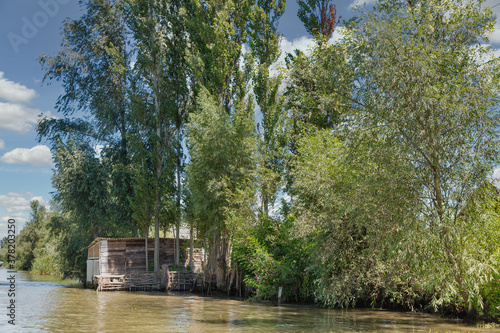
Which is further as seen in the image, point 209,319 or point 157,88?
point 157,88

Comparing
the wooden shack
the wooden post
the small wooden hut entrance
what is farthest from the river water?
the wooden shack

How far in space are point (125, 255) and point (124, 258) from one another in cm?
18

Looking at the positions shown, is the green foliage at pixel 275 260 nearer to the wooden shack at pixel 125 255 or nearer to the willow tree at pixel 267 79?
the willow tree at pixel 267 79

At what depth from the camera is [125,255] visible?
2727 cm

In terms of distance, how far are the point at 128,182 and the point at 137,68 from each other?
7576 millimetres

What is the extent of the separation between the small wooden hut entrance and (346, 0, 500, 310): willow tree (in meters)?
18.0

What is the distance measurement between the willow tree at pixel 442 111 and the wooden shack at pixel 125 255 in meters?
18.5

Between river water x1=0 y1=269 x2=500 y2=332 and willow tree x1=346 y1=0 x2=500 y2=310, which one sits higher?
willow tree x1=346 y1=0 x2=500 y2=310

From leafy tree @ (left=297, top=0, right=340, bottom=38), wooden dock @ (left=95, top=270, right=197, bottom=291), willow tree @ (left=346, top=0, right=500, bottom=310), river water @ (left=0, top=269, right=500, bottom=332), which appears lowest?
wooden dock @ (left=95, top=270, right=197, bottom=291)

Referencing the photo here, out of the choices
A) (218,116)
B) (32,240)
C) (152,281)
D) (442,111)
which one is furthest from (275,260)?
(32,240)

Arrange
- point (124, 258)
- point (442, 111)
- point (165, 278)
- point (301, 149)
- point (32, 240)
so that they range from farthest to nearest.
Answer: point (32, 240) < point (124, 258) < point (165, 278) < point (301, 149) < point (442, 111)

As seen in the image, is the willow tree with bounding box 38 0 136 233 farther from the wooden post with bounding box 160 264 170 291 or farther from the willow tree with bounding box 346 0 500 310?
the willow tree with bounding box 346 0 500 310

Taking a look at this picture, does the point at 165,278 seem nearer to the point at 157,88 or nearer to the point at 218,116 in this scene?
the point at 218,116

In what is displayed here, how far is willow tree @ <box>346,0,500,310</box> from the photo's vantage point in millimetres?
11031
